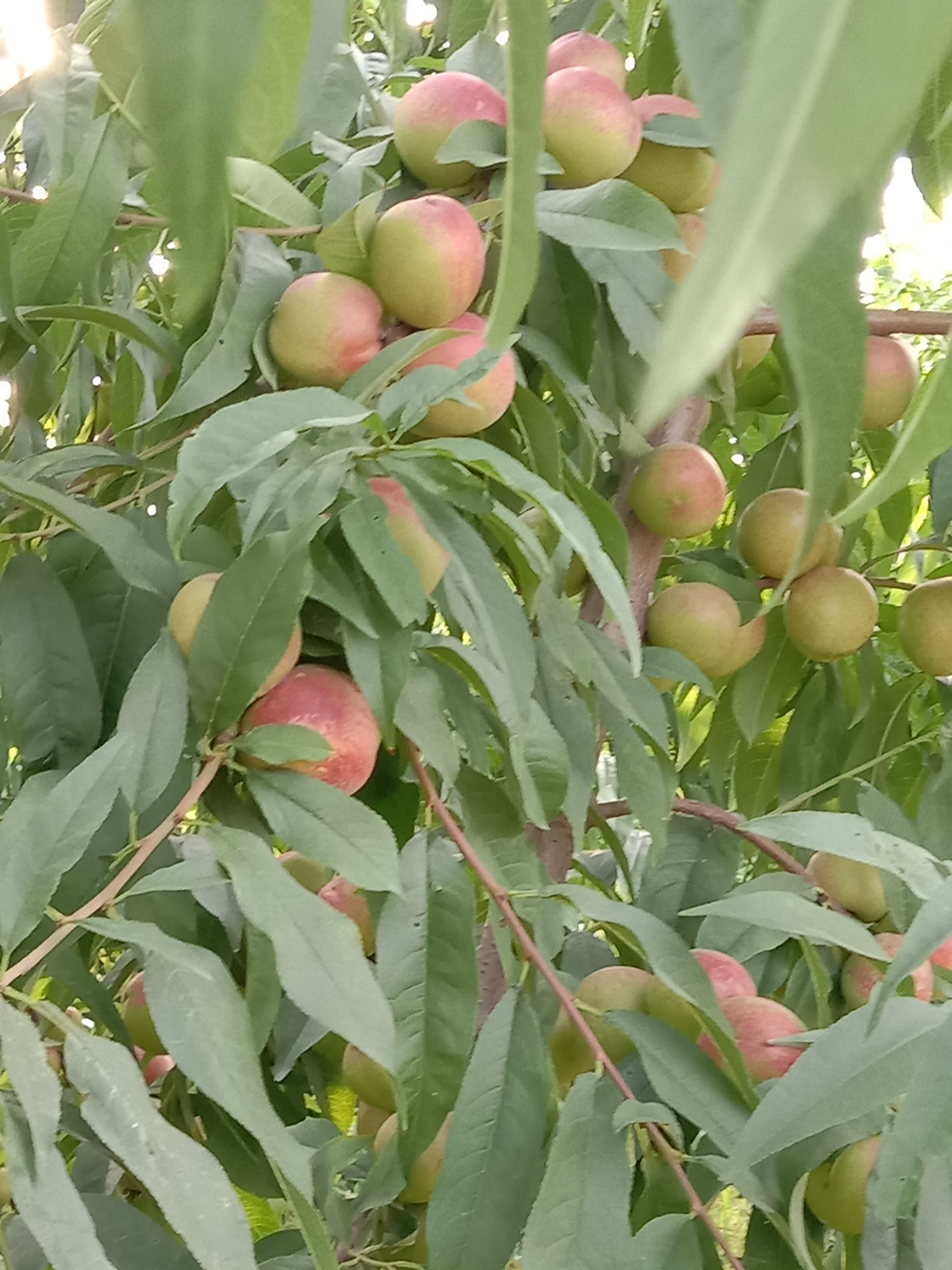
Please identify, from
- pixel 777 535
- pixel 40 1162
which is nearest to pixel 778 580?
pixel 777 535

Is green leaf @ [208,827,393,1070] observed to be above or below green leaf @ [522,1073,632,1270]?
above

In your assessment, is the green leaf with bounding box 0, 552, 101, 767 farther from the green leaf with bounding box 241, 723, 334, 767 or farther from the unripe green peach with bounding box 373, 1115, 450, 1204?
the unripe green peach with bounding box 373, 1115, 450, 1204

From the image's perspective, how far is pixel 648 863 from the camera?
2.19ft

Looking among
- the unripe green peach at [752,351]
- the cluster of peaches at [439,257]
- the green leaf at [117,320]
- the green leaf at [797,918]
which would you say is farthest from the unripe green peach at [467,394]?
the unripe green peach at [752,351]

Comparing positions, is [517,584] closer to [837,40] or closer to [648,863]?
[648,863]

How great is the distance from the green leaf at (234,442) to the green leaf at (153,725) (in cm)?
6

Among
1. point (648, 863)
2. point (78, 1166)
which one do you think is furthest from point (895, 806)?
point (78, 1166)

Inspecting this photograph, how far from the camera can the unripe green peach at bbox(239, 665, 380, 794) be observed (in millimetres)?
379

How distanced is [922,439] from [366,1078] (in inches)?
21.2

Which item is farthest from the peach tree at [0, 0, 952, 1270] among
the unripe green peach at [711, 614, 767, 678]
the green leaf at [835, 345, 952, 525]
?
the unripe green peach at [711, 614, 767, 678]

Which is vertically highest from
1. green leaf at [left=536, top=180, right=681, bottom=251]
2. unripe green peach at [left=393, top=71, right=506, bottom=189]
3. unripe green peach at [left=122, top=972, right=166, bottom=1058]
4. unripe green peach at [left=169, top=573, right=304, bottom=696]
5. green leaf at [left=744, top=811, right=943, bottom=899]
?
unripe green peach at [left=393, top=71, right=506, bottom=189]

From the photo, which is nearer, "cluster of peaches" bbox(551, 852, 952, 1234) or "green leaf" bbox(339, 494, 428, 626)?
"green leaf" bbox(339, 494, 428, 626)

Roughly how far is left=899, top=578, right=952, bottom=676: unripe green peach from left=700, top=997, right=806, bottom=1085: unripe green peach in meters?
0.32

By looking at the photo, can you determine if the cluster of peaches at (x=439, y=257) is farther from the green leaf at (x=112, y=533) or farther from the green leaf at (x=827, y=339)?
the green leaf at (x=827, y=339)
